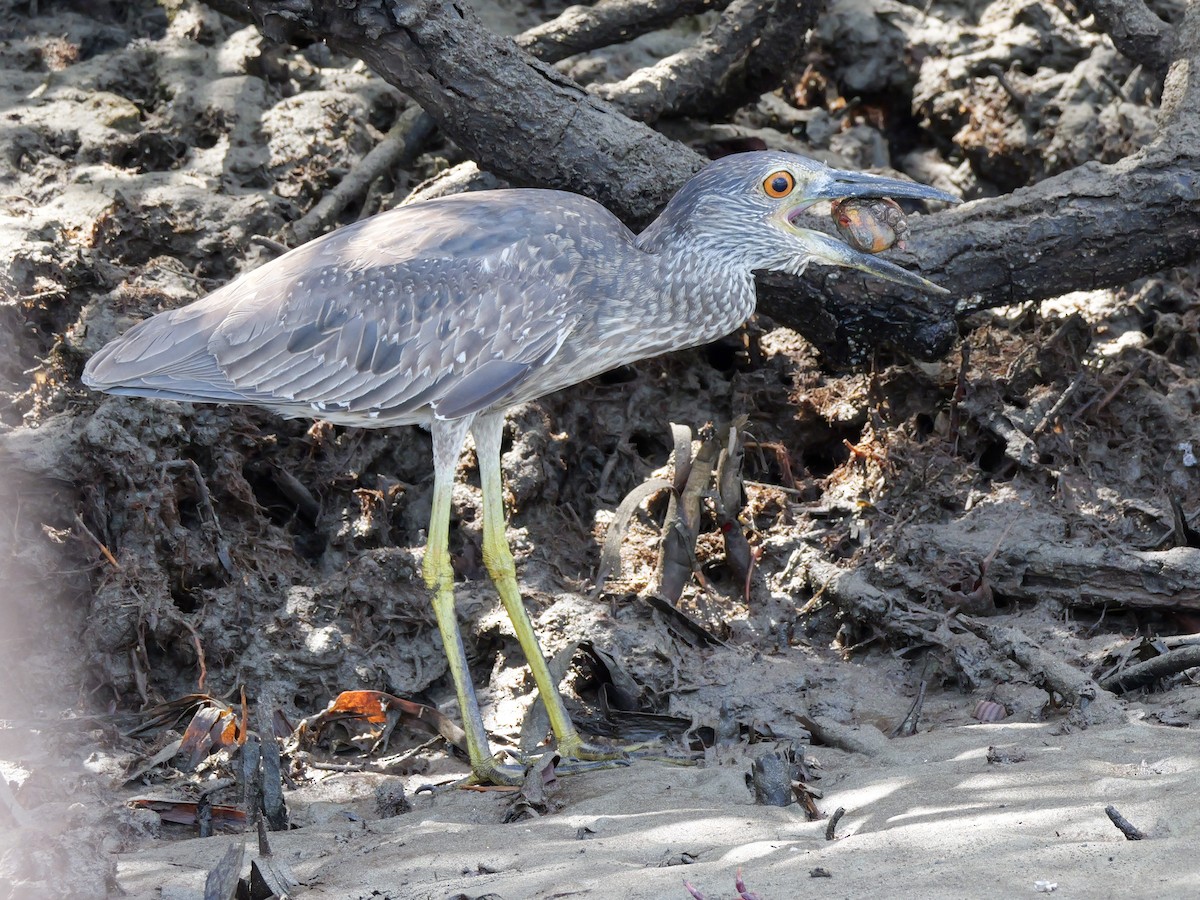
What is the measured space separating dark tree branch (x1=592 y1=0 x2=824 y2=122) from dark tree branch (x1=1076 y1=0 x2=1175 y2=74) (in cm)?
128

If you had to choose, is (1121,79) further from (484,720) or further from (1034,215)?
(484,720)

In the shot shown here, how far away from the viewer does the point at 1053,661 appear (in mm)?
4117

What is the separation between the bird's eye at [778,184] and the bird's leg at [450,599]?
4.19 feet

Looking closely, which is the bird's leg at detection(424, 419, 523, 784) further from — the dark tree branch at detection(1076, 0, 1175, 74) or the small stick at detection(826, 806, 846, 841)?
the dark tree branch at detection(1076, 0, 1175, 74)

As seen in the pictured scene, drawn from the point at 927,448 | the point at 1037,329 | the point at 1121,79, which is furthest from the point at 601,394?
the point at 1121,79

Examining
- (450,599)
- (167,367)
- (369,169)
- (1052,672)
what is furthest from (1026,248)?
(167,367)

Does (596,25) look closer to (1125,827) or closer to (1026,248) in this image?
(1026,248)

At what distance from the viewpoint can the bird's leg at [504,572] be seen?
437cm

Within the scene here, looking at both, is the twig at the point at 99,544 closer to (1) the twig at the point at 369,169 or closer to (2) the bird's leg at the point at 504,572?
(2) the bird's leg at the point at 504,572

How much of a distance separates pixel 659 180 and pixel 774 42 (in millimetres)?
1575

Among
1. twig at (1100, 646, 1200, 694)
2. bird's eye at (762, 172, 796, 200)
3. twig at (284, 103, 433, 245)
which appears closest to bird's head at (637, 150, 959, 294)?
bird's eye at (762, 172, 796, 200)

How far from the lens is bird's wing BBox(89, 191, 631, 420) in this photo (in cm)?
427

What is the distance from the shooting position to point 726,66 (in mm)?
6270

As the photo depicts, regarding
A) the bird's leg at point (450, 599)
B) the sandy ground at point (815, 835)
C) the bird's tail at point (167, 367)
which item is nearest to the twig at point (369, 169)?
the bird's tail at point (167, 367)
